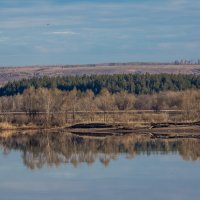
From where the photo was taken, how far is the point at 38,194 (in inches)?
942

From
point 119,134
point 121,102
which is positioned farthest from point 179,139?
point 121,102

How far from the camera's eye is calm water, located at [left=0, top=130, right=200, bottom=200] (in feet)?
79.0

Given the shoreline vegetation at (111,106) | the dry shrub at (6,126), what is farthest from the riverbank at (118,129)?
the shoreline vegetation at (111,106)

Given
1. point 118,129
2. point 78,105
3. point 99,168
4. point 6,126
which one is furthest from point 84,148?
point 78,105

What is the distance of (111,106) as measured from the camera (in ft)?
233

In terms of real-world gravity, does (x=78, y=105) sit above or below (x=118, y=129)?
above

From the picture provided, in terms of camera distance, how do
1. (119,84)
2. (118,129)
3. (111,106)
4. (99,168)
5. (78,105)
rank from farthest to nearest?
(119,84) → (111,106) → (78,105) → (118,129) → (99,168)

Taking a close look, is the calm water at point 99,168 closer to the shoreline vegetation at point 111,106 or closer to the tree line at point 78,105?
the shoreline vegetation at point 111,106

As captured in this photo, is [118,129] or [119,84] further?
[119,84]

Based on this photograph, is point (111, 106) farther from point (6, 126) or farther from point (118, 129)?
point (118, 129)

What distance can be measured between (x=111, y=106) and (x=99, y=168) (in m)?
40.2

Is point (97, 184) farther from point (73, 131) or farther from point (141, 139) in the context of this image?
point (73, 131)

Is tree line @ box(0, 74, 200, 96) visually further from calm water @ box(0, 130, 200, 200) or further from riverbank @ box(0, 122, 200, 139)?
calm water @ box(0, 130, 200, 200)

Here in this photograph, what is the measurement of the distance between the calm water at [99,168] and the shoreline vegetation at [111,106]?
11539mm
